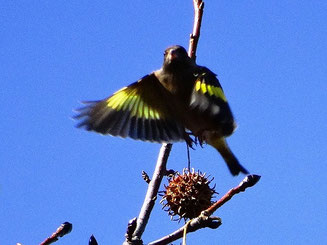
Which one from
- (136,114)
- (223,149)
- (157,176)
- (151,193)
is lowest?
(151,193)

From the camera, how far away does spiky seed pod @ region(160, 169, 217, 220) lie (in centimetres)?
407

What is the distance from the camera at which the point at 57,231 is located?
2.87m

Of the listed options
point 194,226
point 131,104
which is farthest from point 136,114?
point 194,226

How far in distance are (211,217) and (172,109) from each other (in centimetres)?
206

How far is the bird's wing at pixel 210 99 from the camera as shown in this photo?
4242 millimetres

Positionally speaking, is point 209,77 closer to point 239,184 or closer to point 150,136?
point 150,136

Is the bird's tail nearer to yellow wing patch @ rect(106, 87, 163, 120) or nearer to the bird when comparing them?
the bird

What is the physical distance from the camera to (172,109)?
5.05m

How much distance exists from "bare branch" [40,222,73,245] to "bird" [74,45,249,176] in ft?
5.32

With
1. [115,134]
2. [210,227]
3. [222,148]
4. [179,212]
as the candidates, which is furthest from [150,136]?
[210,227]

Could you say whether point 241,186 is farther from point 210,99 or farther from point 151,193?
point 210,99

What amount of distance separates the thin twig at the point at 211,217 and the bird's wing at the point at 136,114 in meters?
1.46

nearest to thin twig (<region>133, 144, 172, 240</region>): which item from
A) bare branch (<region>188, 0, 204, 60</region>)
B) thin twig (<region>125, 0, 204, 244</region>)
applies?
thin twig (<region>125, 0, 204, 244</region>)

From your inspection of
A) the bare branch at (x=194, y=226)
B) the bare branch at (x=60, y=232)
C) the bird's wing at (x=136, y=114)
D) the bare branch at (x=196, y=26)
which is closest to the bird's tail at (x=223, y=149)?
the bird's wing at (x=136, y=114)
